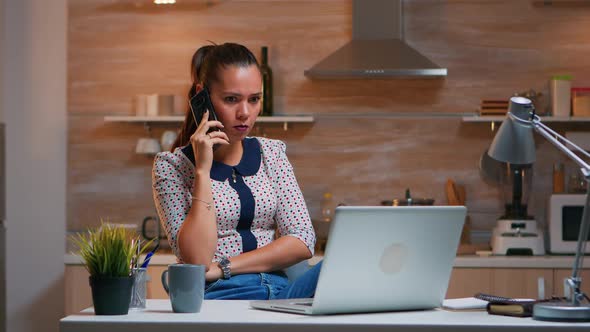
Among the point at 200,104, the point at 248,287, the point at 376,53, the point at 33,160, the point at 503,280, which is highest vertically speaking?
the point at 376,53

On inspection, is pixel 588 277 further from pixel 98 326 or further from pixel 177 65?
pixel 98 326

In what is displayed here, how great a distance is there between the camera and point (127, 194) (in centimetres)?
475

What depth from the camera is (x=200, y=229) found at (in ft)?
8.07

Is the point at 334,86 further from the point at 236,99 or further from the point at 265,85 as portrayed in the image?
the point at 236,99

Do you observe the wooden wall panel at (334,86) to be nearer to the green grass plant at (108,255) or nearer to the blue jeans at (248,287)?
the blue jeans at (248,287)

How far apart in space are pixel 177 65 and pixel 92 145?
59 cm

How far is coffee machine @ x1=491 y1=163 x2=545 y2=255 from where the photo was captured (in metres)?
4.24

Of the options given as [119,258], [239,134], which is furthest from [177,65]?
[119,258]

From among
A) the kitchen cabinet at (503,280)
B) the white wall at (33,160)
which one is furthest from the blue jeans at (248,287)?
the white wall at (33,160)

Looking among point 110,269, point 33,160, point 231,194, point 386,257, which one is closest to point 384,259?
point 386,257

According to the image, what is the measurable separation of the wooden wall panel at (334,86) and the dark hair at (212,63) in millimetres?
1827

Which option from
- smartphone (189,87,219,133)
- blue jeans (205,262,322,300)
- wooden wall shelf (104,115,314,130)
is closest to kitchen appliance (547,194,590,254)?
wooden wall shelf (104,115,314,130)

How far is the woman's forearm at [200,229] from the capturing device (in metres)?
2.46

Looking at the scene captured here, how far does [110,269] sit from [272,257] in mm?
770
